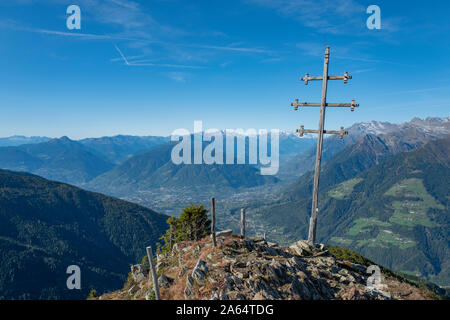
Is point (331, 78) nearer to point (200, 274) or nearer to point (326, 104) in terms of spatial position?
point (326, 104)

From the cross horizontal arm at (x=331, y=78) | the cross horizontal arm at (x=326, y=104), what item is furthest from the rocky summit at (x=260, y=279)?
the cross horizontal arm at (x=331, y=78)

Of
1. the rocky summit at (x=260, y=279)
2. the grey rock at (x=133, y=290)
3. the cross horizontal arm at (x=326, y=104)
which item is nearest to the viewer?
the rocky summit at (x=260, y=279)

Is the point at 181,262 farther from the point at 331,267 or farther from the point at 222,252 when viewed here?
the point at 331,267

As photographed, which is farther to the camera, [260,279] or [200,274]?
[200,274]

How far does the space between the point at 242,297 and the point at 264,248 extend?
7.07 metres

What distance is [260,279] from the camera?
1345 centimetres

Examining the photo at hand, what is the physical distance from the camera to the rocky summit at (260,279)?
13.0 metres

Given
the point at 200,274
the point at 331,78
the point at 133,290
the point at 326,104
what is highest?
the point at 331,78

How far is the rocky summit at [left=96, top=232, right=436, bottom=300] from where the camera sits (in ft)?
42.8

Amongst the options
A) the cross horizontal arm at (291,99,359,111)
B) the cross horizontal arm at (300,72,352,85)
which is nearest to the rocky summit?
the cross horizontal arm at (291,99,359,111)

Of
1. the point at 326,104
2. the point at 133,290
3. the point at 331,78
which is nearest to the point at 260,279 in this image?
the point at 133,290

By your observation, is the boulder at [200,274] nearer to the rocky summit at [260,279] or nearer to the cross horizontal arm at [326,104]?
the rocky summit at [260,279]

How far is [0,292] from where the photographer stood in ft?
611
